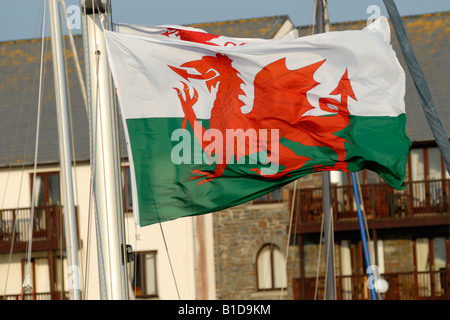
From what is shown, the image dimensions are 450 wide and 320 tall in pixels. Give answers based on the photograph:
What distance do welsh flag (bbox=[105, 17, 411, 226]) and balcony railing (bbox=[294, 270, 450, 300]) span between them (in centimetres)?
1936

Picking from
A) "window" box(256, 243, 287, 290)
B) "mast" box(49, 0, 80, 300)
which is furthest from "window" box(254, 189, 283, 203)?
"mast" box(49, 0, 80, 300)

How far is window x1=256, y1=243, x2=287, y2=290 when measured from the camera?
108ft

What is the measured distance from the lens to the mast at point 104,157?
9.81 metres

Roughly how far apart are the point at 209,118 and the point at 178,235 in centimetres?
2154

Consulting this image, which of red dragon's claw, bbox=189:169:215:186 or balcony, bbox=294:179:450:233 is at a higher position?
balcony, bbox=294:179:450:233

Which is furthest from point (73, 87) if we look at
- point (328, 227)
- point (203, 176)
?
point (203, 176)

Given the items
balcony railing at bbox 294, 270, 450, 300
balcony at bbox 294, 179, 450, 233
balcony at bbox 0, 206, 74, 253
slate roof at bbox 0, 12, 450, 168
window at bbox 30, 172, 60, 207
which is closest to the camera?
balcony railing at bbox 294, 270, 450, 300

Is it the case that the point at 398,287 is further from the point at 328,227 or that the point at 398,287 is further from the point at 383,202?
the point at 328,227

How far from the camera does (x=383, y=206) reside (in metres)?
31.8

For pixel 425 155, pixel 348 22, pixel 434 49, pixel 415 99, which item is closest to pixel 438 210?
pixel 425 155

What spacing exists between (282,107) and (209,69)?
37.7 inches

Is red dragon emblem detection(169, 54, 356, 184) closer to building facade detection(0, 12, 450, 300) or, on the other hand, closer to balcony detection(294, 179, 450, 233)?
building facade detection(0, 12, 450, 300)

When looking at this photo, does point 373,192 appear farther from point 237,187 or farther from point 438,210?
point 237,187

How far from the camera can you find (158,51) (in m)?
11.4
